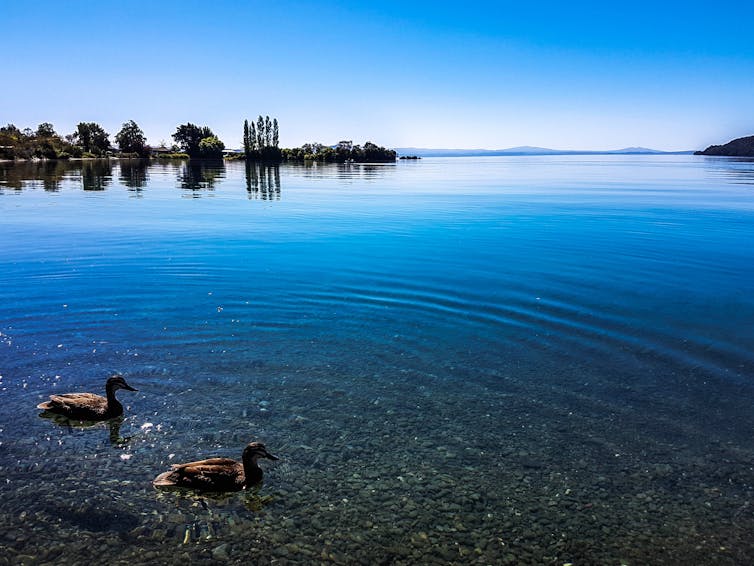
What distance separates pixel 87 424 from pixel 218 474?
442 centimetres

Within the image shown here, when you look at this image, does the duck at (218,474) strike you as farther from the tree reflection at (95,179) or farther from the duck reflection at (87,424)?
the tree reflection at (95,179)

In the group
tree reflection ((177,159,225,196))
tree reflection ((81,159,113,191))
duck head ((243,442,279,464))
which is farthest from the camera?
tree reflection ((177,159,225,196))

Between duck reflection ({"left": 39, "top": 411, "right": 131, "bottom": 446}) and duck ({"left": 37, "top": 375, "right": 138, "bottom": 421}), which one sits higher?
duck ({"left": 37, "top": 375, "right": 138, "bottom": 421})

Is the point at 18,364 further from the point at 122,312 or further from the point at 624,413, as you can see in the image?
the point at 624,413

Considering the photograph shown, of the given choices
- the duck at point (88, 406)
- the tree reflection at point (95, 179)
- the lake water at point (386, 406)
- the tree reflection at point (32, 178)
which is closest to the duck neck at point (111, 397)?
the duck at point (88, 406)

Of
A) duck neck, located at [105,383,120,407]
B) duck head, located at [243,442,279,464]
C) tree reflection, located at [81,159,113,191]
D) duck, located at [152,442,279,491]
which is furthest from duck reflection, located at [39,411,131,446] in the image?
tree reflection, located at [81,159,113,191]

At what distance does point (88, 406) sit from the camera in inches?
464

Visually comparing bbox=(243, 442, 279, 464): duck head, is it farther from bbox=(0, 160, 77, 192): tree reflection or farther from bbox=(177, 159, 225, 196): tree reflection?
bbox=(0, 160, 77, 192): tree reflection

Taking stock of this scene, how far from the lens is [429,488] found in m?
10.1

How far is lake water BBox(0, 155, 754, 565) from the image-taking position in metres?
8.95

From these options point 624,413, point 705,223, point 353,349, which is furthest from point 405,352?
point 705,223

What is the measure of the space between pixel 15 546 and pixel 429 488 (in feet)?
24.0

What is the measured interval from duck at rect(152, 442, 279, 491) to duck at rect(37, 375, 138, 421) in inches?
115

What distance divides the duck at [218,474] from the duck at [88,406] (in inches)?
115
